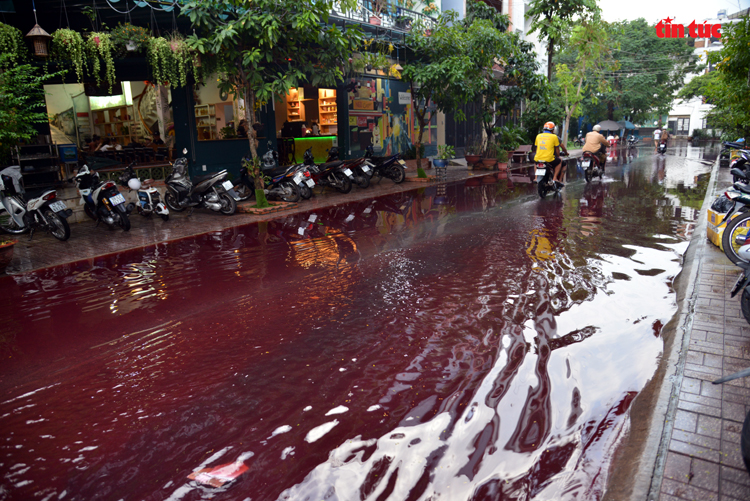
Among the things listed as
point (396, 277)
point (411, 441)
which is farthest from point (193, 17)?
point (411, 441)

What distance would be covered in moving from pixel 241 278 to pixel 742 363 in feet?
18.1

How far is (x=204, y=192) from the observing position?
39.3 feet

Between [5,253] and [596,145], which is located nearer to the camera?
[5,253]

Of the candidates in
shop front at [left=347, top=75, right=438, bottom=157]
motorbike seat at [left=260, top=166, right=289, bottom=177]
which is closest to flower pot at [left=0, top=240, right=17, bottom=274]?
motorbike seat at [left=260, top=166, right=289, bottom=177]

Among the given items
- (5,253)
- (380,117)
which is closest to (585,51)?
(380,117)

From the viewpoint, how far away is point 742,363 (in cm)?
400

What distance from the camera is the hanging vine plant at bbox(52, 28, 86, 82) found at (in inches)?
400

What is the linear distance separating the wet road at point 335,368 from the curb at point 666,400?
18cm

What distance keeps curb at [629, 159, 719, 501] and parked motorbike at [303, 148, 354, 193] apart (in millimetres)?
10155

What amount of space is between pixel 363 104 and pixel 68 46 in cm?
1286

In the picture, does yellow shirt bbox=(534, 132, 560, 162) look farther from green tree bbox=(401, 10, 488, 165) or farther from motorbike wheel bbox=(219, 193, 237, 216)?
motorbike wheel bbox=(219, 193, 237, 216)

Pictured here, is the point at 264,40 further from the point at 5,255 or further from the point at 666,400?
the point at 666,400

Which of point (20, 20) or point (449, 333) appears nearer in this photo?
point (449, 333)

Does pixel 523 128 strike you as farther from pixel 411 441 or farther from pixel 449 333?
pixel 411 441
